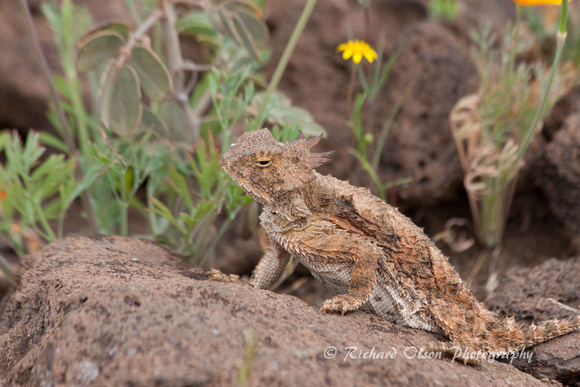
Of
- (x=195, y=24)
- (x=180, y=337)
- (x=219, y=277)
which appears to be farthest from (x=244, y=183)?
(x=195, y=24)

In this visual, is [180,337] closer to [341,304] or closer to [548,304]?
[341,304]

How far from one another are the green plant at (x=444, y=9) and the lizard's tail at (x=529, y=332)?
370 cm

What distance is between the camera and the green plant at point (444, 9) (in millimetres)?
5492

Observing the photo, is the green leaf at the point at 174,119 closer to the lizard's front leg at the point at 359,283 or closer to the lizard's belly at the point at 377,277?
the lizard's belly at the point at 377,277

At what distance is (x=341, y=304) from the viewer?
102 inches

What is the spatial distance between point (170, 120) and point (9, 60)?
12.4 feet

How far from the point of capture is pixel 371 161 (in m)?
5.20

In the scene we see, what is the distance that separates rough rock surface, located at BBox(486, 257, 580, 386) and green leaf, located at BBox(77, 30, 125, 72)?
315 cm

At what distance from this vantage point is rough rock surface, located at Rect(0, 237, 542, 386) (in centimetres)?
193

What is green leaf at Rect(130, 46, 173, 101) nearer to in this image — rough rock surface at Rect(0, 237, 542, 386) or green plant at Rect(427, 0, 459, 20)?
rough rock surface at Rect(0, 237, 542, 386)

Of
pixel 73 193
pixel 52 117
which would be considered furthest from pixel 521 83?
pixel 52 117

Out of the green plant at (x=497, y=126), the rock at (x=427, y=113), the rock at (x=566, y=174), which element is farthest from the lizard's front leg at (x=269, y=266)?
the rock at (x=566, y=174)

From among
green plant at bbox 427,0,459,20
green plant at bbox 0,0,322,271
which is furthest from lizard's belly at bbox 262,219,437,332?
green plant at bbox 427,0,459,20

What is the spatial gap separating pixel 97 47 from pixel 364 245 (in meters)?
2.37
